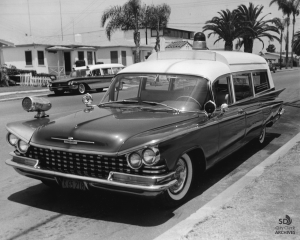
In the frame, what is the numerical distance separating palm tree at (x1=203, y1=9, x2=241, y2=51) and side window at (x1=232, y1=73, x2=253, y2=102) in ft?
123

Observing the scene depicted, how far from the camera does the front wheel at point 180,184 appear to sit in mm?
4367

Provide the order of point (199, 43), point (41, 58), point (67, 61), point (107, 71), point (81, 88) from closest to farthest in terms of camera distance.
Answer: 1. point (199, 43)
2. point (81, 88)
3. point (107, 71)
4. point (41, 58)
5. point (67, 61)

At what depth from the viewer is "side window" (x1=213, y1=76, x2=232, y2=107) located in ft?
17.6

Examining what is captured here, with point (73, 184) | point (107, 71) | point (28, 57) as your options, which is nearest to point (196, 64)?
point (73, 184)

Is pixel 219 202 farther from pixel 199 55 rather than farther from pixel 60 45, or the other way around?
pixel 60 45

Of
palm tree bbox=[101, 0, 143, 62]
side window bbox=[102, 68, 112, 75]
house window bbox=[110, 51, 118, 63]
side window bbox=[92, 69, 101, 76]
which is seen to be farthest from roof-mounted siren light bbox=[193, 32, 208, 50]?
house window bbox=[110, 51, 118, 63]

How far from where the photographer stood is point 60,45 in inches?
1479

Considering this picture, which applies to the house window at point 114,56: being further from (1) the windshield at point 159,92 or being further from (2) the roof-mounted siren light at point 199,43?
(1) the windshield at point 159,92

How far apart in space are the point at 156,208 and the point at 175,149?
867mm

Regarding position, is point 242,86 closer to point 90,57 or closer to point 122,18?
point 122,18

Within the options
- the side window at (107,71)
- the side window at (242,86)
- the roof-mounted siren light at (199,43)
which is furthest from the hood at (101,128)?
the side window at (107,71)

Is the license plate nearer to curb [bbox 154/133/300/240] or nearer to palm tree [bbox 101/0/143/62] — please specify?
curb [bbox 154/133/300/240]

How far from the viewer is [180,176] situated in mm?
4500

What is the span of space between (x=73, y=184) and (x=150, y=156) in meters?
0.97
